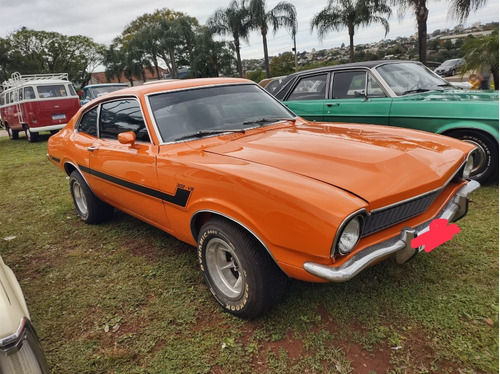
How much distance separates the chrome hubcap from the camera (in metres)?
2.54

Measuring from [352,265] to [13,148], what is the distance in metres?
13.3

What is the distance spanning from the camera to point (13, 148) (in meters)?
12.1

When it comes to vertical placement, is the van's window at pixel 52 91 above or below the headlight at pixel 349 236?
above

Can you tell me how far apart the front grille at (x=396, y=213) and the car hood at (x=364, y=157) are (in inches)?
2.5

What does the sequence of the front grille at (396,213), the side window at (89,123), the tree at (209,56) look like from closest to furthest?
the front grille at (396,213) → the side window at (89,123) → the tree at (209,56)

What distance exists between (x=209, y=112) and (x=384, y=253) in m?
1.89

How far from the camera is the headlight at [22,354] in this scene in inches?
57.2

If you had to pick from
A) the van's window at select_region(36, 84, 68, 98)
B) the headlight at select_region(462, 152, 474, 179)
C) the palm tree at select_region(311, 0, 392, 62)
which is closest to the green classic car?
the headlight at select_region(462, 152, 474, 179)

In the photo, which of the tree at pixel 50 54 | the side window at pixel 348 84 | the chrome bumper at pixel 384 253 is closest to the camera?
the chrome bumper at pixel 384 253

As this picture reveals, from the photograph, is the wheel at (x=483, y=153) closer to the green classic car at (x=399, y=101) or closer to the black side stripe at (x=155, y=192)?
the green classic car at (x=399, y=101)

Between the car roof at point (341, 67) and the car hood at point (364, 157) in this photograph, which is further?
the car roof at point (341, 67)

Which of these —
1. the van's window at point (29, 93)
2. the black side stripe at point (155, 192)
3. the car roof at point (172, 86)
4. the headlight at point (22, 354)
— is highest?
the van's window at point (29, 93)

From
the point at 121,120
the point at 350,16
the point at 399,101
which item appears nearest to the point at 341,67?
the point at 399,101

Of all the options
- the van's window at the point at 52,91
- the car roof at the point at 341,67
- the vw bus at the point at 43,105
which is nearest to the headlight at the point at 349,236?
the car roof at the point at 341,67
